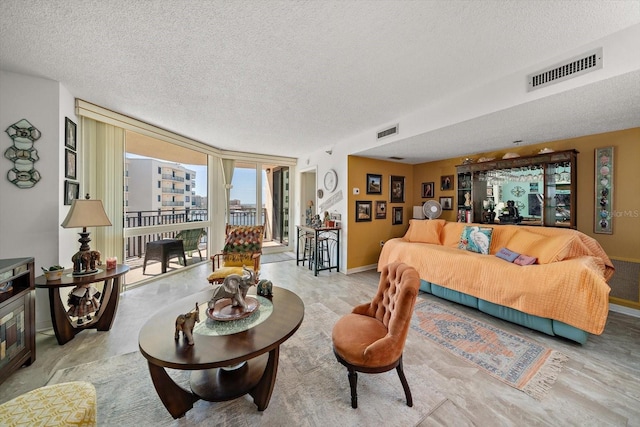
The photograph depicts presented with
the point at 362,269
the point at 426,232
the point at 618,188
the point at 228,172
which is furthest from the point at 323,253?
the point at 618,188

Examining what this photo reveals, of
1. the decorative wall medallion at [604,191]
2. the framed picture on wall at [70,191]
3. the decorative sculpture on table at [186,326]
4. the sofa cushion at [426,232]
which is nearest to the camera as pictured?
the decorative sculpture on table at [186,326]

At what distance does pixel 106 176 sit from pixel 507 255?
17.8 feet

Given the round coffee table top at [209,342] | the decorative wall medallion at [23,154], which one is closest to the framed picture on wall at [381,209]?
the round coffee table top at [209,342]

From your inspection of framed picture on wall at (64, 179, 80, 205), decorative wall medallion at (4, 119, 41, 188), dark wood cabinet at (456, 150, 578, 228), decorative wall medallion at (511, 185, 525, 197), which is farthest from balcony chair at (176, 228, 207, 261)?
decorative wall medallion at (511, 185, 525, 197)

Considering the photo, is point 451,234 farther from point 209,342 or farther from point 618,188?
point 209,342

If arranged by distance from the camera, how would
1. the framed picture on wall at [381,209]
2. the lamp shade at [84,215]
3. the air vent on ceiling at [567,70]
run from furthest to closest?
the framed picture on wall at [381,209] → the lamp shade at [84,215] → the air vent on ceiling at [567,70]

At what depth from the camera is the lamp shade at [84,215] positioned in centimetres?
226

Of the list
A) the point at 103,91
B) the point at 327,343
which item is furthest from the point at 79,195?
the point at 327,343

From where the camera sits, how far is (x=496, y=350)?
85.1 inches

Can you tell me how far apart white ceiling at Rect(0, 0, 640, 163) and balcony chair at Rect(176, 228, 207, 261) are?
2.28 meters

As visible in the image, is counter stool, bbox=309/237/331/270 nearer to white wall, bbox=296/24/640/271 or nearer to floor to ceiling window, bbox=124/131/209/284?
white wall, bbox=296/24/640/271

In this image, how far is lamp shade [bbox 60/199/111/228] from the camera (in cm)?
226

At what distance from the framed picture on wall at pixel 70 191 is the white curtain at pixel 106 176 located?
18 centimetres

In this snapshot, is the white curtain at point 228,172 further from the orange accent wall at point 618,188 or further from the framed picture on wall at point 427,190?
the orange accent wall at point 618,188
